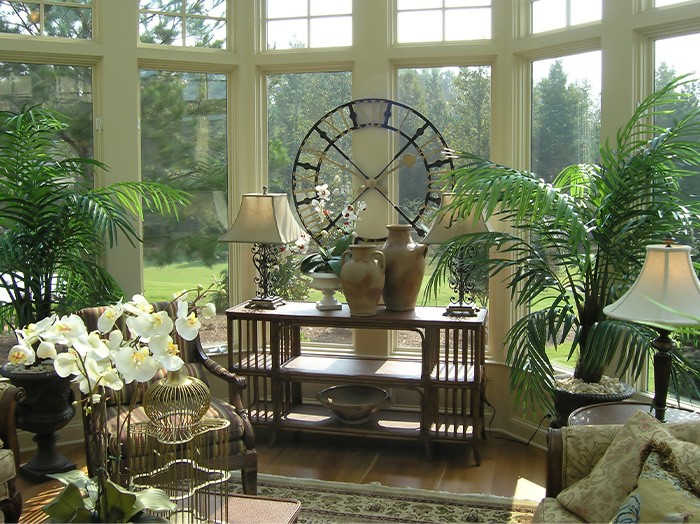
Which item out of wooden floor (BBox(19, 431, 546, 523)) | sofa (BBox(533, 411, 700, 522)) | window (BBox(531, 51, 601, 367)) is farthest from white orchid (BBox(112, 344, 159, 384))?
window (BBox(531, 51, 601, 367))

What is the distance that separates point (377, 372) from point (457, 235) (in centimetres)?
93

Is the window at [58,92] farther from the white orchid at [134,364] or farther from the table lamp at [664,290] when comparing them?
the table lamp at [664,290]

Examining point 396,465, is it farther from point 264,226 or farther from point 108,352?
point 108,352

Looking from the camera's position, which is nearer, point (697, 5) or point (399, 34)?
point (697, 5)

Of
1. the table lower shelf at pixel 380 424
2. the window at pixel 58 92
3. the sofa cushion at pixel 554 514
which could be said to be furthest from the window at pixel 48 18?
the sofa cushion at pixel 554 514

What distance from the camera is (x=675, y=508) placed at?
2064 millimetres

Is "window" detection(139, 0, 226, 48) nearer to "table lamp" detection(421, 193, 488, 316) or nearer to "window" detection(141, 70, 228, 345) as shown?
"window" detection(141, 70, 228, 345)

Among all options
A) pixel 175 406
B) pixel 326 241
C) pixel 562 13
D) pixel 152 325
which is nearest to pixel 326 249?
pixel 326 241

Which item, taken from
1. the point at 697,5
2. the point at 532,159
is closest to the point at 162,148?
the point at 532,159

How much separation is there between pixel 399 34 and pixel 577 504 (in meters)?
3.26

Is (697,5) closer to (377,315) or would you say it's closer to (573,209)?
(573,209)

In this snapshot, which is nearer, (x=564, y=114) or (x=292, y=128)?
(x=564, y=114)

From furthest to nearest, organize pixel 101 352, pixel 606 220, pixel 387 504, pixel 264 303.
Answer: pixel 264 303
pixel 387 504
pixel 606 220
pixel 101 352

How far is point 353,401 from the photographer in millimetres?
4508
